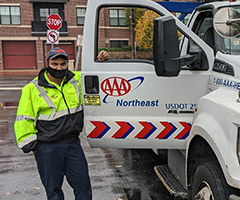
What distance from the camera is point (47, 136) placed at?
3236 millimetres

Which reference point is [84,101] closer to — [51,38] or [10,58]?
[51,38]

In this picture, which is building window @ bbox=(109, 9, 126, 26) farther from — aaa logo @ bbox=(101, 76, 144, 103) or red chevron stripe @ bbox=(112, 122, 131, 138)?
red chevron stripe @ bbox=(112, 122, 131, 138)

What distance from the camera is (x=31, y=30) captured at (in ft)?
110

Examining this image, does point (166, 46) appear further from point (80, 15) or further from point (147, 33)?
point (80, 15)

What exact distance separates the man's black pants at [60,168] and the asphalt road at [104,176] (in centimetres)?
88

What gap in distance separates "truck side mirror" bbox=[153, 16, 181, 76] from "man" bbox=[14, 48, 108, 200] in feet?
3.20

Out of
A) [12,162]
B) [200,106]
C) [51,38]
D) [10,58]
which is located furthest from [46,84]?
[10,58]

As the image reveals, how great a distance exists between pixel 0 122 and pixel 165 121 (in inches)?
260

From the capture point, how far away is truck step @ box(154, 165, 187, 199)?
3537 mm

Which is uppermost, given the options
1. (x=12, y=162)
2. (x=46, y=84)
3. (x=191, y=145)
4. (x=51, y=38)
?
(x=51, y=38)

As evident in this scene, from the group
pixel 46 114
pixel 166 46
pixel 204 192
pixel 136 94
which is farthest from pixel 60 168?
pixel 166 46

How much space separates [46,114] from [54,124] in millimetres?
128

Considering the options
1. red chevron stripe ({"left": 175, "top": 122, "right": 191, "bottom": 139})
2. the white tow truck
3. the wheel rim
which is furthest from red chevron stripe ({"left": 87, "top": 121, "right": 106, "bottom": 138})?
the wheel rim

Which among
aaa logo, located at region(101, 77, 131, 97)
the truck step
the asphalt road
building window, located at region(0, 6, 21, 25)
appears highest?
building window, located at region(0, 6, 21, 25)
